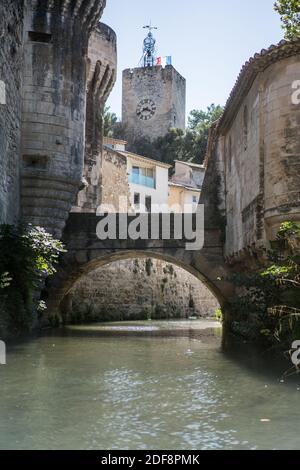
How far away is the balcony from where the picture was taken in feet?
132

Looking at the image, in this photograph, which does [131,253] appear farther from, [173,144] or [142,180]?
[173,144]

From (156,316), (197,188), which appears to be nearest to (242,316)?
(156,316)

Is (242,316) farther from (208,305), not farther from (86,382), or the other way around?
(208,305)

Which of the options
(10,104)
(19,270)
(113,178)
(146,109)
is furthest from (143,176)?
(19,270)

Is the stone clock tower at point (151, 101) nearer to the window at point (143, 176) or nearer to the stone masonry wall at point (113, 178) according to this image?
the window at point (143, 176)

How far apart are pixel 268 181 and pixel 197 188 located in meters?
33.6

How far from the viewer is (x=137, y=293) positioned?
2738cm

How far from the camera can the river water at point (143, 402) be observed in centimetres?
504

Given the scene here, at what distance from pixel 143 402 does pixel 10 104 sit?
1000cm

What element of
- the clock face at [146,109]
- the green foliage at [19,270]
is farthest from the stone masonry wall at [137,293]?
the clock face at [146,109]

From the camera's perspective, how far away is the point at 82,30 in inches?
706

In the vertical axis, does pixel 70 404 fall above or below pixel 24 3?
below

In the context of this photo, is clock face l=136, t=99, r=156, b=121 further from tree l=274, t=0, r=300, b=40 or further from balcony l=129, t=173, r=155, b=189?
tree l=274, t=0, r=300, b=40

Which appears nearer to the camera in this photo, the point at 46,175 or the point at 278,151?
the point at 278,151
